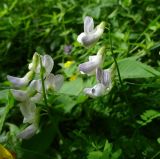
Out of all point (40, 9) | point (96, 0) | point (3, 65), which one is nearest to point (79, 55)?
point (96, 0)

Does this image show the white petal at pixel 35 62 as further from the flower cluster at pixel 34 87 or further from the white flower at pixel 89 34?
the white flower at pixel 89 34

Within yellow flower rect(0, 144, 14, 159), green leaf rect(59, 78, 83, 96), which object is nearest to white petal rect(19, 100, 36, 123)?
yellow flower rect(0, 144, 14, 159)

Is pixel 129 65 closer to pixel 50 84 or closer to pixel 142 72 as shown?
pixel 142 72

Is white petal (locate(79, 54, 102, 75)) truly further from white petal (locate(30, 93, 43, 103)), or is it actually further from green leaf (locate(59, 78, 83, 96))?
green leaf (locate(59, 78, 83, 96))

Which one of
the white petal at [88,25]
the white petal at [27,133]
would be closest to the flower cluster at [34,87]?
the white petal at [27,133]

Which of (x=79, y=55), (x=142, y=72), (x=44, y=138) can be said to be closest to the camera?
(x=142, y=72)

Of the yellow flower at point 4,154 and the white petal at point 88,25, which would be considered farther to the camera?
the white petal at point 88,25
